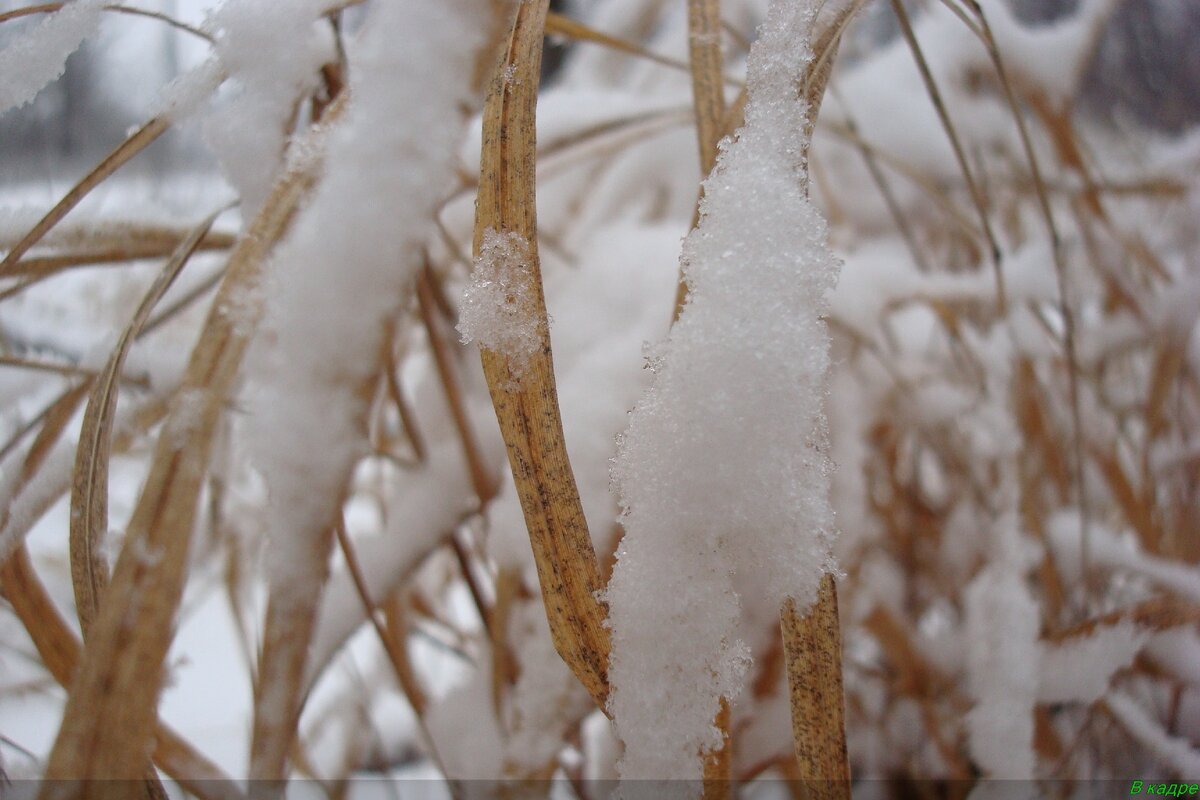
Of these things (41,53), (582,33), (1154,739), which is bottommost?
(1154,739)

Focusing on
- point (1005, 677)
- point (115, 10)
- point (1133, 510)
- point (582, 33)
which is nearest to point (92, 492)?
point (115, 10)

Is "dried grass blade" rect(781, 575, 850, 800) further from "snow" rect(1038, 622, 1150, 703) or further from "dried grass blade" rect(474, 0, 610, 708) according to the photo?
"snow" rect(1038, 622, 1150, 703)

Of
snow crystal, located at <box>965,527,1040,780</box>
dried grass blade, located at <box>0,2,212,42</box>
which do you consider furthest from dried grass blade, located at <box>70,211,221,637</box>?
snow crystal, located at <box>965,527,1040,780</box>

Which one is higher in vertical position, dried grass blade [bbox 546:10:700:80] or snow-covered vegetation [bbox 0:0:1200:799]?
dried grass blade [bbox 546:10:700:80]

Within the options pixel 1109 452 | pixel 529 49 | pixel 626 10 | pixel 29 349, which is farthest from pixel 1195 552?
pixel 29 349

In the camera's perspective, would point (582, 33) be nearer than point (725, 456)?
No

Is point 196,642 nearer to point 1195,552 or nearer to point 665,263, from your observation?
point 665,263

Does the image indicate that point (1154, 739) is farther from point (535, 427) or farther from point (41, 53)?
point (41, 53)
